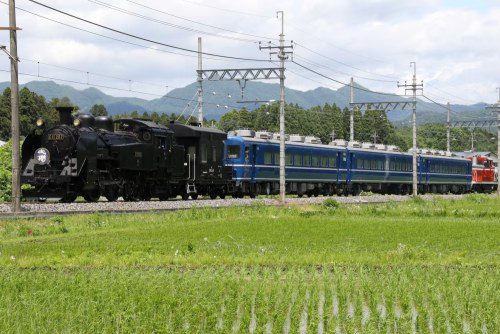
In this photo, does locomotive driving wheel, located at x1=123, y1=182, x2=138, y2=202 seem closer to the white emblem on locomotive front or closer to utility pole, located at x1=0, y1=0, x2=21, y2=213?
the white emblem on locomotive front

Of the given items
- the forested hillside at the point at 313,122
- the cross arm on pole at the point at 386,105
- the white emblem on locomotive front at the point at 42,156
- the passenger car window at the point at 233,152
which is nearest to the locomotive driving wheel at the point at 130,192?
the white emblem on locomotive front at the point at 42,156

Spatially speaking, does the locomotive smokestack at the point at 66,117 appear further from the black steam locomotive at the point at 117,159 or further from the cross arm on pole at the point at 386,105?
the cross arm on pole at the point at 386,105

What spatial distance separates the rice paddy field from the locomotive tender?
89.4 feet

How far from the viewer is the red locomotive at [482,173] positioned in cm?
9651

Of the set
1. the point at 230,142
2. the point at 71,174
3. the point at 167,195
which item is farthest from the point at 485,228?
the point at 230,142

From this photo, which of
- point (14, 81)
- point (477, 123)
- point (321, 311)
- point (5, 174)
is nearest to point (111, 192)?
point (14, 81)

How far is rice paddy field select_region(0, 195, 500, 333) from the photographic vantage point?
36.7 feet

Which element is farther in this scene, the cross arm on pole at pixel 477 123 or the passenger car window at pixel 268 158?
the cross arm on pole at pixel 477 123

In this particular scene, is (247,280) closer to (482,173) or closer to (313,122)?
(482,173)

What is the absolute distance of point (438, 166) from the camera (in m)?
86.0

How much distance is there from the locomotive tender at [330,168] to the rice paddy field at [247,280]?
27.3m

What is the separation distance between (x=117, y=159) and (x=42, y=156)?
149 inches

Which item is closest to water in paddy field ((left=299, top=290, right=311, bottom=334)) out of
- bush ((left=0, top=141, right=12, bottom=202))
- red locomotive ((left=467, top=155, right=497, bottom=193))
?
bush ((left=0, top=141, right=12, bottom=202))

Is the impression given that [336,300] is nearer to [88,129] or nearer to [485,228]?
[485,228]
